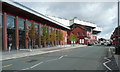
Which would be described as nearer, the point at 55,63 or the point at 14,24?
the point at 55,63

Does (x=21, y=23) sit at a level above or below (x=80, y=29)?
below

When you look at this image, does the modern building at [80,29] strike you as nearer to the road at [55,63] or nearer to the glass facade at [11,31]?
the glass facade at [11,31]

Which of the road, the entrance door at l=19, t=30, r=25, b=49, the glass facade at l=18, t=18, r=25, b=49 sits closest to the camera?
the road

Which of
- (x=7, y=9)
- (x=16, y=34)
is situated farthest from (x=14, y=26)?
(x=7, y=9)

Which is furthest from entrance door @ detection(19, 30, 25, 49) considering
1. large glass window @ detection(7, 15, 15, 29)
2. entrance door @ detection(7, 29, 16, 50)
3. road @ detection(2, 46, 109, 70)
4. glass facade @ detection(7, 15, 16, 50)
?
road @ detection(2, 46, 109, 70)

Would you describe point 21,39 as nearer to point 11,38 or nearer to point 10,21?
point 11,38

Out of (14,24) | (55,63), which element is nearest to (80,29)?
(14,24)

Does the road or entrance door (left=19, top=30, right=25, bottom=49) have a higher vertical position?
entrance door (left=19, top=30, right=25, bottom=49)

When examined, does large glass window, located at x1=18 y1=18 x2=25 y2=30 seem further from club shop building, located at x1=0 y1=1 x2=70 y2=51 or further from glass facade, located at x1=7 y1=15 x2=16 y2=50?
glass facade, located at x1=7 y1=15 x2=16 y2=50

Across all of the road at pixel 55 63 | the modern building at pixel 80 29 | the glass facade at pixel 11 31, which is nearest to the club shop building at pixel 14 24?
the glass facade at pixel 11 31

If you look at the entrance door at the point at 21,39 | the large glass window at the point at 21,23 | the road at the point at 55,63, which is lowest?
the road at the point at 55,63

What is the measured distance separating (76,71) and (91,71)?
2.94 ft

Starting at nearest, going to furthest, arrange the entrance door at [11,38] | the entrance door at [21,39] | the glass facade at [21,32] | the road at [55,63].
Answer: the road at [55,63] → the entrance door at [11,38] → the glass facade at [21,32] → the entrance door at [21,39]

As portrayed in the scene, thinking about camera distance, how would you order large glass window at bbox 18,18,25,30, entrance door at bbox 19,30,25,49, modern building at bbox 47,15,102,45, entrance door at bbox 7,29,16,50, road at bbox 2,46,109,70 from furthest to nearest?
modern building at bbox 47,15,102,45, entrance door at bbox 19,30,25,49, large glass window at bbox 18,18,25,30, entrance door at bbox 7,29,16,50, road at bbox 2,46,109,70
